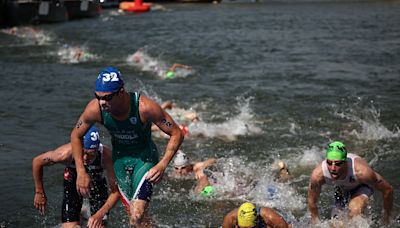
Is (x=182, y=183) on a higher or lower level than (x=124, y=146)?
lower

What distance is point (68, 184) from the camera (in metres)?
8.20

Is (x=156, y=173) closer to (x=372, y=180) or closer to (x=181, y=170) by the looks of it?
(x=372, y=180)

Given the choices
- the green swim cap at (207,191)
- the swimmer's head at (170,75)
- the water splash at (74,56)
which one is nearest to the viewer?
the green swim cap at (207,191)

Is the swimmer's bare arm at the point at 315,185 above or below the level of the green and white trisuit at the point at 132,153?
below

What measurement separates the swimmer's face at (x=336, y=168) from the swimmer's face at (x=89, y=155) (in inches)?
108

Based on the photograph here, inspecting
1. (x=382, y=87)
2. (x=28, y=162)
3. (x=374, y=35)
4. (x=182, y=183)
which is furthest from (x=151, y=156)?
(x=374, y=35)

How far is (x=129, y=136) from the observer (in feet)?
23.5

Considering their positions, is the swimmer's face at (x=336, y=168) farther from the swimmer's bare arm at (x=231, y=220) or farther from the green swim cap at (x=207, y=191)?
the green swim cap at (x=207, y=191)

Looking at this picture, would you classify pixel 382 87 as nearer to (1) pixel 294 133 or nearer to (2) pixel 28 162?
(1) pixel 294 133

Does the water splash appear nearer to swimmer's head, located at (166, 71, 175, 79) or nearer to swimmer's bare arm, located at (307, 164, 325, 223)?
swimmer's head, located at (166, 71, 175, 79)

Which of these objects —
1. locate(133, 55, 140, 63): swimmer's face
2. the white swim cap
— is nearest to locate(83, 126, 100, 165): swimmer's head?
the white swim cap

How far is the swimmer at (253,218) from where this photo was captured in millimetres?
7242

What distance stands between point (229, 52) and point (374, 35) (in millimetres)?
9104

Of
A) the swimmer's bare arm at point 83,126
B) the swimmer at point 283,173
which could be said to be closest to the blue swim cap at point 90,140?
the swimmer's bare arm at point 83,126
